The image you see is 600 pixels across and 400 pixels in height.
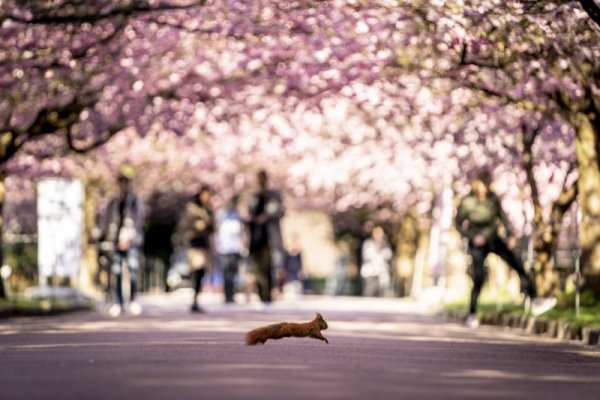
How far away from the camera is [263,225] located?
29.6 m

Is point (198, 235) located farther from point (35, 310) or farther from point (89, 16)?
point (89, 16)

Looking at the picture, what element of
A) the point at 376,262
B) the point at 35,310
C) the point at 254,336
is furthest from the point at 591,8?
the point at 376,262

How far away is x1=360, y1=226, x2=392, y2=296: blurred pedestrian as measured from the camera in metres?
48.5

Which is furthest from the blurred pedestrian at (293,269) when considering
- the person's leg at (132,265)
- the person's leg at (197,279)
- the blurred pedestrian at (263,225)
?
the person's leg at (132,265)

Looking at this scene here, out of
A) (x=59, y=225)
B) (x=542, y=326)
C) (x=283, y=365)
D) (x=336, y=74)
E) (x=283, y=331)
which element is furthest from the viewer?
(x=59, y=225)

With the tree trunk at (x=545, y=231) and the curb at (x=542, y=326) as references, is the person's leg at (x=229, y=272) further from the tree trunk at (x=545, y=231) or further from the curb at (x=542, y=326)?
the tree trunk at (x=545, y=231)

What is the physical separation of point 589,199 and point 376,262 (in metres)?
26.7

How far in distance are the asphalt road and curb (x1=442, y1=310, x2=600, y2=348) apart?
34 cm

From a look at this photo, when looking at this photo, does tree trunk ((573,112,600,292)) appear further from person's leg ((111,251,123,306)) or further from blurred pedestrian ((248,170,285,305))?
person's leg ((111,251,123,306))

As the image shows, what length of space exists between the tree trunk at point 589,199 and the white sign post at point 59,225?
9408 millimetres

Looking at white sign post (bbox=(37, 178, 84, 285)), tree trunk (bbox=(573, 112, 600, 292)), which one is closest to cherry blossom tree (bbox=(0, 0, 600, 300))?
tree trunk (bbox=(573, 112, 600, 292))

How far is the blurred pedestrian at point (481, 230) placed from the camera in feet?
79.8

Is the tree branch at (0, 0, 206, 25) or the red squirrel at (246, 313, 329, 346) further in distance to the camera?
the tree branch at (0, 0, 206, 25)

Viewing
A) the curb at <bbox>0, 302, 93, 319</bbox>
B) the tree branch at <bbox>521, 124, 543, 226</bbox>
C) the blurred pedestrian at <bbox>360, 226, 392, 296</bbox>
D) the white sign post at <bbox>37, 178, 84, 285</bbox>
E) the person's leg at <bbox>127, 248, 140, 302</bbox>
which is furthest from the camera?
the blurred pedestrian at <bbox>360, 226, 392, 296</bbox>
